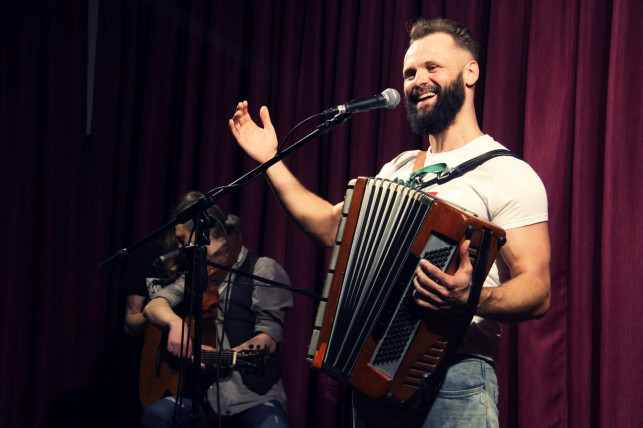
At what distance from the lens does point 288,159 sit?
327cm

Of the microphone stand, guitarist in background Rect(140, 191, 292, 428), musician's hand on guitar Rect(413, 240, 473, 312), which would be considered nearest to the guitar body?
guitarist in background Rect(140, 191, 292, 428)

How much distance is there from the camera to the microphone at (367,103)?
160 cm

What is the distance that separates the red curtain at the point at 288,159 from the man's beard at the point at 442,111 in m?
0.77

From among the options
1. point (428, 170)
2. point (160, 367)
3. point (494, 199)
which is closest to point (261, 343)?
point (160, 367)

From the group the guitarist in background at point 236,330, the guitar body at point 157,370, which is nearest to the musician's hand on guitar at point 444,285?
the guitarist in background at point 236,330

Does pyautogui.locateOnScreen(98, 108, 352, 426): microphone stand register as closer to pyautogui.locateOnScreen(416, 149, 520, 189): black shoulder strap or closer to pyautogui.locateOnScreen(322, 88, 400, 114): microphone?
pyautogui.locateOnScreen(322, 88, 400, 114): microphone

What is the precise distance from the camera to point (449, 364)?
4.58 feet

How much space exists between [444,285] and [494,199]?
0.35 m

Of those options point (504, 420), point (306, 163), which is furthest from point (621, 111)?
point (306, 163)

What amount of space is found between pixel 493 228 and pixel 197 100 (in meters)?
2.64

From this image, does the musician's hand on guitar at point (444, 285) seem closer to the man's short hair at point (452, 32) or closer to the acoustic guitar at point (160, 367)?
the man's short hair at point (452, 32)

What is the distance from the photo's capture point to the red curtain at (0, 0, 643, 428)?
92.2 inches

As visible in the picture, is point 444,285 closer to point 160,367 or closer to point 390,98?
point 390,98

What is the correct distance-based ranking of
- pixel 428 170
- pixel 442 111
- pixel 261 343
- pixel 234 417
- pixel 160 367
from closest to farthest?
pixel 428 170 < pixel 442 111 < pixel 234 417 < pixel 261 343 < pixel 160 367
